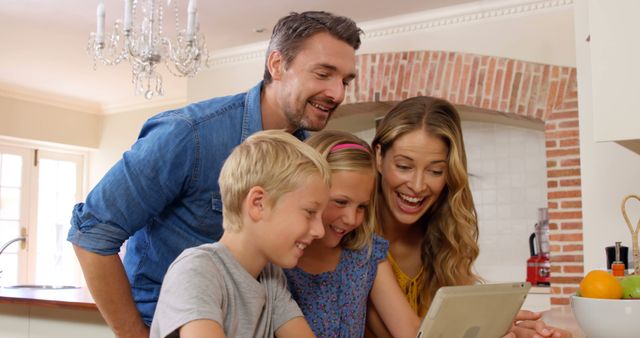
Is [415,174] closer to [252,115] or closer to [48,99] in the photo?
[252,115]

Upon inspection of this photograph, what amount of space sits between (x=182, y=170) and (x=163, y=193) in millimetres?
64

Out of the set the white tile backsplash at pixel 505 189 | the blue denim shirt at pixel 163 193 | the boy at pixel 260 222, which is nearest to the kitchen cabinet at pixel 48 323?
the blue denim shirt at pixel 163 193

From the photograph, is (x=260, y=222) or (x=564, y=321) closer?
(x=260, y=222)

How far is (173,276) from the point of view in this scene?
1.17 meters

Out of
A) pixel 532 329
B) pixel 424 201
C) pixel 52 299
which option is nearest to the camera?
pixel 532 329

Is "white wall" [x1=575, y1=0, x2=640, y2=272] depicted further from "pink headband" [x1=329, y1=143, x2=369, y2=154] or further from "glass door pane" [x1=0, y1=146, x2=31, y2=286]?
"glass door pane" [x1=0, y1=146, x2=31, y2=286]

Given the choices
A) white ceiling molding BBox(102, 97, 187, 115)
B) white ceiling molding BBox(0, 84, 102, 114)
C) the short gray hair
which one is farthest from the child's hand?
white ceiling molding BBox(0, 84, 102, 114)

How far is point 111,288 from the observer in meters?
1.53

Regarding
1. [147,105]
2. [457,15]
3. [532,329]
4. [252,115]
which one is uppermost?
[457,15]

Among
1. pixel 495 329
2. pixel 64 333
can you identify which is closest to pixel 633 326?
pixel 495 329

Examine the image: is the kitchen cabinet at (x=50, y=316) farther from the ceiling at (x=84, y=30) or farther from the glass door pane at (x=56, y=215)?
the glass door pane at (x=56, y=215)

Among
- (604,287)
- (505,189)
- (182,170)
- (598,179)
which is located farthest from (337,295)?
(505,189)

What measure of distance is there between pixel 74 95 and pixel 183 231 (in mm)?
6353

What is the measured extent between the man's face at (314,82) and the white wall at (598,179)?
1.62 metres
